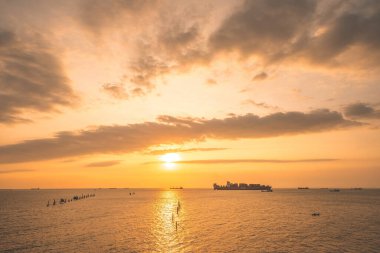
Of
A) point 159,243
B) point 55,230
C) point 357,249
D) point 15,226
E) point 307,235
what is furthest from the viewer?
point 15,226

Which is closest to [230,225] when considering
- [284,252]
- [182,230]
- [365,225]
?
[182,230]

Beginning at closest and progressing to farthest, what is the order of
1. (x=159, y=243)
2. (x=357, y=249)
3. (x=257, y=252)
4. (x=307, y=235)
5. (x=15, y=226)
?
(x=257, y=252)
(x=357, y=249)
(x=159, y=243)
(x=307, y=235)
(x=15, y=226)

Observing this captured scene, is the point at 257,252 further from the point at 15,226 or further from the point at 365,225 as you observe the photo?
the point at 15,226

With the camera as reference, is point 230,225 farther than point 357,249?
Yes

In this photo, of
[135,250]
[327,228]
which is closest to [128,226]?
[135,250]

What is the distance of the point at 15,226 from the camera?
70.2 metres

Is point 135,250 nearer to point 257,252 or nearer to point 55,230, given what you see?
point 257,252

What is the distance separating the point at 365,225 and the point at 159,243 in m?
52.1

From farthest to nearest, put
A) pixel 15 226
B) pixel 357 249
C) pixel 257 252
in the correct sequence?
pixel 15 226 → pixel 357 249 → pixel 257 252

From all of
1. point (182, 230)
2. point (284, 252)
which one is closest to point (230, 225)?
point (182, 230)

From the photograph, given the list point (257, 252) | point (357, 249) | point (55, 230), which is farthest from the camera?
point (55, 230)

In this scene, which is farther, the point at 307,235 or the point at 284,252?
the point at 307,235

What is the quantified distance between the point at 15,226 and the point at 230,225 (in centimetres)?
4956

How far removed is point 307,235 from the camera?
5828 cm
